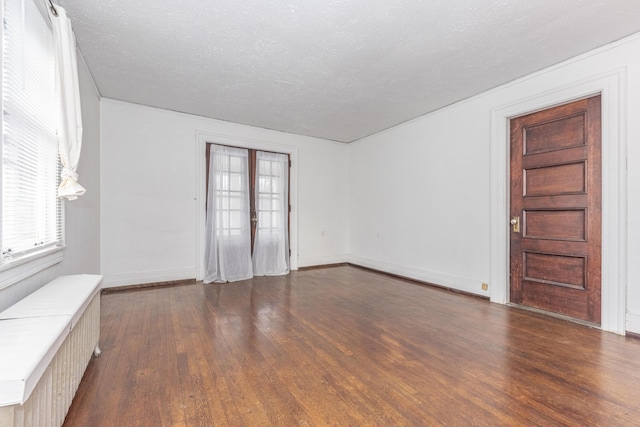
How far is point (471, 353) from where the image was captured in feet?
7.90

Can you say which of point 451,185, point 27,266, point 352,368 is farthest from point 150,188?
point 451,185

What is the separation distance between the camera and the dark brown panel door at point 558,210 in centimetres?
296

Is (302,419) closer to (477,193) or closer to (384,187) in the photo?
(477,193)

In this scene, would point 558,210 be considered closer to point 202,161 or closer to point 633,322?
point 633,322

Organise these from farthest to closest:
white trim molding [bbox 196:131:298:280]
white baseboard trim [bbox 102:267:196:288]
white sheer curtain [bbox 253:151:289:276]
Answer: white sheer curtain [bbox 253:151:289:276] → white trim molding [bbox 196:131:298:280] → white baseboard trim [bbox 102:267:196:288]

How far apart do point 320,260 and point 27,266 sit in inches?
193

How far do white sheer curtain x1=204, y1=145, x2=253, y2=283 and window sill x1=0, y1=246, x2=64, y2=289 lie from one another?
102 inches

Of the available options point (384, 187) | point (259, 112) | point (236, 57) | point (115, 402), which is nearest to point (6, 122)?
→ point (115, 402)

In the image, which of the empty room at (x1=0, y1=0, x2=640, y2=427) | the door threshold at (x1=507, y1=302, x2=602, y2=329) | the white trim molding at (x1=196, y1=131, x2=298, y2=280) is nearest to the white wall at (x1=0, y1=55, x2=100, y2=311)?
the empty room at (x1=0, y1=0, x2=640, y2=427)

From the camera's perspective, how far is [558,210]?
3229 mm

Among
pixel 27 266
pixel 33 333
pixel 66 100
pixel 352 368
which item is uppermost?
pixel 66 100

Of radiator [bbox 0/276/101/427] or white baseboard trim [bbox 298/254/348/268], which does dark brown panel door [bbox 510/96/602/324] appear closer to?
white baseboard trim [bbox 298/254/348/268]

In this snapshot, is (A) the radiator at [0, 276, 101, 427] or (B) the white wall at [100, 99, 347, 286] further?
(B) the white wall at [100, 99, 347, 286]

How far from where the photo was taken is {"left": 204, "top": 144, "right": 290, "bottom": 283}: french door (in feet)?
16.2
